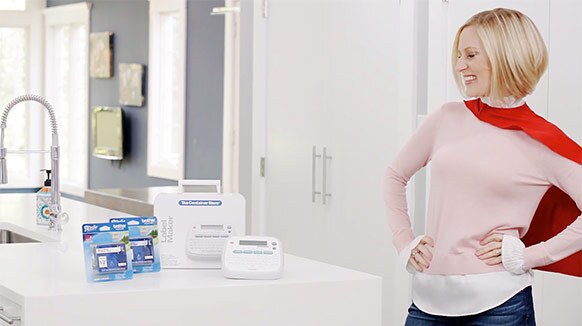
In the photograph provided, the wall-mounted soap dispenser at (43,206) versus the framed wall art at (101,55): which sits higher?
the framed wall art at (101,55)

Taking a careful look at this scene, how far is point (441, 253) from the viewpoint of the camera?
236 centimetres

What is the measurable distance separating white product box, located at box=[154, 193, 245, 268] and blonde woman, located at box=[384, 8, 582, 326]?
20.2 inches

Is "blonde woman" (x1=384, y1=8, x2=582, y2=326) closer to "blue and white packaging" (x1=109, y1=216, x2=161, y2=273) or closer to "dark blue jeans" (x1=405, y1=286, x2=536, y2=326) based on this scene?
"dark blue jeans" (x1=405, y1=286, x2=536, y2=326)

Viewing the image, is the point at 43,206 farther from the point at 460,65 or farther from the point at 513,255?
the point at 513,255

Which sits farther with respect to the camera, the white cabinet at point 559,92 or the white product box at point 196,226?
the white cabinet at point 559,92

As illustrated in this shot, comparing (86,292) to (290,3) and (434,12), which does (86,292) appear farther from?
(290,3)

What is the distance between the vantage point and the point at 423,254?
2410mm

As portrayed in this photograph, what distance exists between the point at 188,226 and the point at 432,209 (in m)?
0.62

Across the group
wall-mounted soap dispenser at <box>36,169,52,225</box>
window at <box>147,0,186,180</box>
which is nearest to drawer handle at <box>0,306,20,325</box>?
wall-mounted soap dispenser at <box>36,169,52,225</box>

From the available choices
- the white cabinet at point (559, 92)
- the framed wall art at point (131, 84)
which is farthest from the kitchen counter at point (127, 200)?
the framed wall art at point (131, 84)

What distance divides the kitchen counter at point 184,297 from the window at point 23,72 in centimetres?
826

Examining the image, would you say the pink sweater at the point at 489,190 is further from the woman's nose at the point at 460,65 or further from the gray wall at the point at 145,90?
the gray wall at the point at 145,90

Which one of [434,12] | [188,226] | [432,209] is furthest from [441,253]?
[434,12]

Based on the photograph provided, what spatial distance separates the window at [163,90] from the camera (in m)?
8.20
